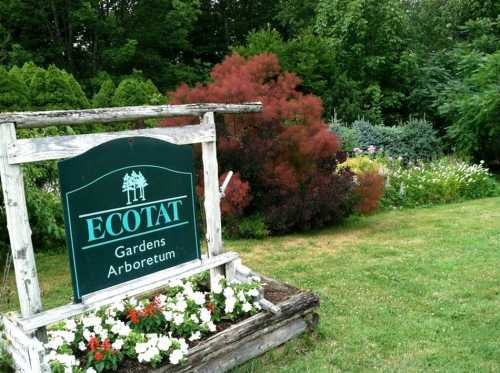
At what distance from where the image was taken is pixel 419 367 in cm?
352

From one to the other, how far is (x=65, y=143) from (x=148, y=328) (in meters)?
1.34

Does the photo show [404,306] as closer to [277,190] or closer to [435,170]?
[277,190]

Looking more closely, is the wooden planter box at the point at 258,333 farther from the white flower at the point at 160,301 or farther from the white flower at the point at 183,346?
the white flower at the point at 160,301

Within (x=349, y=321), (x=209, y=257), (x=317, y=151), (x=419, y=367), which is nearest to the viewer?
(x=419, y=367)

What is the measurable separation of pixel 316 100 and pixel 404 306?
11.1 ft

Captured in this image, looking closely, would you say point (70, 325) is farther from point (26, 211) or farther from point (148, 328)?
point (26, 211)

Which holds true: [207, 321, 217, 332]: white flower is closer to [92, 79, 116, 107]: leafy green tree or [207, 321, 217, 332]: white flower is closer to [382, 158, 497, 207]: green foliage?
[382, 158, 497, 207]: green foliage

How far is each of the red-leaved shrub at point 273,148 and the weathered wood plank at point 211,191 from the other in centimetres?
257

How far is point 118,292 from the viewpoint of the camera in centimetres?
313

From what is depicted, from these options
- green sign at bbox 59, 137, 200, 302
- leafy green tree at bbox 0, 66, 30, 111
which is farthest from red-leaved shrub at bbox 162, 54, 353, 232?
leafy green tree at bbox 0, 66, 30, 111

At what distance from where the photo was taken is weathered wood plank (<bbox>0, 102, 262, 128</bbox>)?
2.72 meters

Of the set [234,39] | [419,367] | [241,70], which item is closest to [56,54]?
[234,39]

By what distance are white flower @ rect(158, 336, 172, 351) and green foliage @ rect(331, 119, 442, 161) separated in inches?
374

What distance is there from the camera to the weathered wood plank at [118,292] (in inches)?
112
